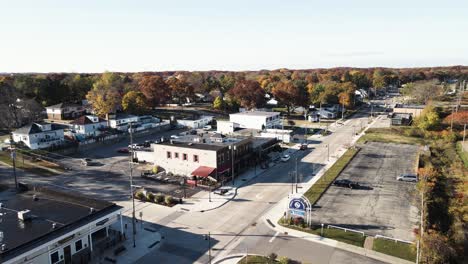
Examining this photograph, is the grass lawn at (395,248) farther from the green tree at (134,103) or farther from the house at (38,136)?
the green tree at (134,103)

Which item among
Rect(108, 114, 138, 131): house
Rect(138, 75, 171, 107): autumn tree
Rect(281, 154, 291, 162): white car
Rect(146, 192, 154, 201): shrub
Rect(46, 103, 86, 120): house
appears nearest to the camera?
Rect(146, 192, 154, 201): shrub

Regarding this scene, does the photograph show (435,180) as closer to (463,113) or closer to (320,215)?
(320,215)

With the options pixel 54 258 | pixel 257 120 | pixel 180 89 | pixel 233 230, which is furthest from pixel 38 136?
pixel 180 89

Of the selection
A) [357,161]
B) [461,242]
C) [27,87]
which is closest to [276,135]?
[357,161]

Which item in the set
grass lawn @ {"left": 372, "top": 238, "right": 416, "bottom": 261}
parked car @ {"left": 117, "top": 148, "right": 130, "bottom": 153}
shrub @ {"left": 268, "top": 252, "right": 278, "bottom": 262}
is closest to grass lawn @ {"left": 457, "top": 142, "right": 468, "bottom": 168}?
grass lawn @ {"left": 372, "top": 238, "right": 416, "bottom": 261}

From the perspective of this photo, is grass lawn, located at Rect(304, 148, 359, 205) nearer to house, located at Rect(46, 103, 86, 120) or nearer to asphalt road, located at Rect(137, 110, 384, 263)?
asphalt road, located at Rect(137, 110, 384, 263)

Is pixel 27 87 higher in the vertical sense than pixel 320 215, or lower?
higher
